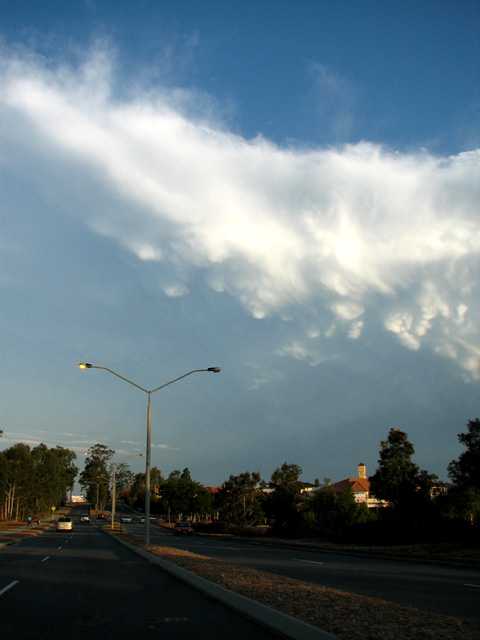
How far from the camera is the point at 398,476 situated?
1769 inches

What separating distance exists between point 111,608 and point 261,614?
3.30 meters

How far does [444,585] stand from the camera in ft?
49.7

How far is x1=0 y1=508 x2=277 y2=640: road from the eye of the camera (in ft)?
27.5

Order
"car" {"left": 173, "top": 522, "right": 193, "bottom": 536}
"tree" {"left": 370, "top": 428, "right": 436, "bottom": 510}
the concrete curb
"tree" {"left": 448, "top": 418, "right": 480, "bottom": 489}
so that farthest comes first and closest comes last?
"car" {"left": 173, "top": 522, "right": 193, "bottom": 536} → "tree" {"left": 370, "top": 428, "right": 436, "bottom": 510} → "tree" {"left": 448, "top": 418, "right": 480, "bottom": 489} → the concrete curb

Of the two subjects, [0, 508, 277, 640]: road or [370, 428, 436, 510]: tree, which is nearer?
[0, 508, 277, 640]: road

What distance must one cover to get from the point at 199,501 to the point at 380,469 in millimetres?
56193

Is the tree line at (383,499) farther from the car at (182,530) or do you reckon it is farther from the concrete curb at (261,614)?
the concrete curb at (261,614)

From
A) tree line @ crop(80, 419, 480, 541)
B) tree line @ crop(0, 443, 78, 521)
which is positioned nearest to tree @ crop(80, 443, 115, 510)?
tree line @ crop(0, 443, 78, 521)

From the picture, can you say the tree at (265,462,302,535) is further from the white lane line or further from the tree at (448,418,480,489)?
the white lane line

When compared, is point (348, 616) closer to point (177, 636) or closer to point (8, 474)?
point (177, 636)

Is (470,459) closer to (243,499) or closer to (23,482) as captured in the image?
(243,499)

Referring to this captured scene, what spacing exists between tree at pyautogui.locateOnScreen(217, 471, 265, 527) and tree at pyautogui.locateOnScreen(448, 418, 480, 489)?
3975cm

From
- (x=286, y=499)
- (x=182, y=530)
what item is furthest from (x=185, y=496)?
(x=286, y=499)

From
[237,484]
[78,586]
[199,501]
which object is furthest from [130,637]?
[199,501]
